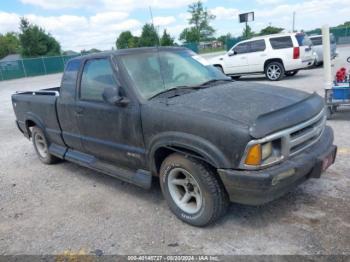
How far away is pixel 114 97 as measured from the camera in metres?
3.78

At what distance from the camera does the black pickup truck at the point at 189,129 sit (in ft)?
9.92

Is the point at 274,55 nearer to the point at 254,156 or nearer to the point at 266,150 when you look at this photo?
the point at 266,150

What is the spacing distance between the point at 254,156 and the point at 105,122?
77.9 inches

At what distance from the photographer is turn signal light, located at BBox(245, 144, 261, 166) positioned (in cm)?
293

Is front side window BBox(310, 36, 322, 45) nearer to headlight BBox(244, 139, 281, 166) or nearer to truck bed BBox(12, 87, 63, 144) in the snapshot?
truck bed BBox(12, 87, 63, 144)

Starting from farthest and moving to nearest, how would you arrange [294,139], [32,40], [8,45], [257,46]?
[8,45] < [32,40] < [257,46] < [294,139]

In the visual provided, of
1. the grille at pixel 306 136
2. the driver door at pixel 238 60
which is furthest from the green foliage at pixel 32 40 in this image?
the grille at pixel 306 136

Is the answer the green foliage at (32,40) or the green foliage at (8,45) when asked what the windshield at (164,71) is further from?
the green foliage at (8,45)

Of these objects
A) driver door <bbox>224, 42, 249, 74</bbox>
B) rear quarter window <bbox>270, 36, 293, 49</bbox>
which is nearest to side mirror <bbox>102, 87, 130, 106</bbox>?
rear quarter window <bbox>270, 36, 293, 49</bbox>

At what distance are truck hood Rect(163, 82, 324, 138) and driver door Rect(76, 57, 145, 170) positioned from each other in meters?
0.59

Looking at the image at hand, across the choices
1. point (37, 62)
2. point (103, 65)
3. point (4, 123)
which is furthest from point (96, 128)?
point (37, 62)

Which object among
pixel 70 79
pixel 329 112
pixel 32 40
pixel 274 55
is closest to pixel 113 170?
pixel 70 79

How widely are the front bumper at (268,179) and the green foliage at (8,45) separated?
7526 centimetres

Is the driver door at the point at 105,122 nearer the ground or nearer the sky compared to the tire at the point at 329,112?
nearer the sky
